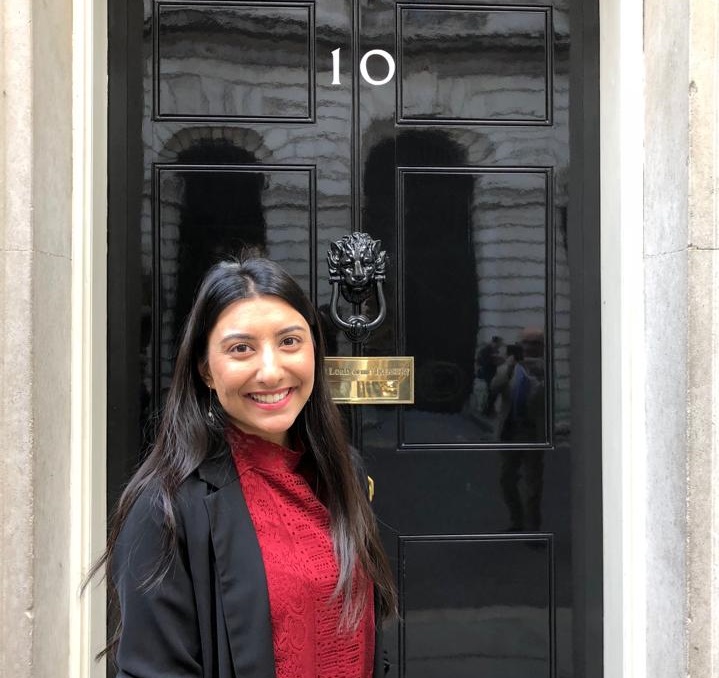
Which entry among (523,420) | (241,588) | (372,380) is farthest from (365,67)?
(241,588)

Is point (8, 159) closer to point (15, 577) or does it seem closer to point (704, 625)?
point (15, 577)

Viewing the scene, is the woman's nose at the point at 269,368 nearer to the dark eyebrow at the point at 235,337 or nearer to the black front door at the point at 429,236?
the dark eyebrow at the point at 235,337

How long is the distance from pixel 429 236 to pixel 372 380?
2.06 feet

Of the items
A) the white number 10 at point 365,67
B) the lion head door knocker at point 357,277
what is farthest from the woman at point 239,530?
the white number 10 at point 365,67

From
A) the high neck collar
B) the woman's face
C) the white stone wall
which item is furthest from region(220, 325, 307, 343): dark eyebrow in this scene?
the white stone wall

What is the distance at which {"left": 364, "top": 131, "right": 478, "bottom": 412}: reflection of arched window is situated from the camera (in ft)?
9.51

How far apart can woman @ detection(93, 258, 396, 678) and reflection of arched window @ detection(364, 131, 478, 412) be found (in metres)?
1.27

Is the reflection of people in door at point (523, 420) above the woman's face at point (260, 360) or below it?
below

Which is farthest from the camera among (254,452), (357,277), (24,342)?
(357,277)

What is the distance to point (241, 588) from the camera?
1.43m

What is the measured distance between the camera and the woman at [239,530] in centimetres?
140

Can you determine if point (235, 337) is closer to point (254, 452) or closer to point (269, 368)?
point (269, 368)

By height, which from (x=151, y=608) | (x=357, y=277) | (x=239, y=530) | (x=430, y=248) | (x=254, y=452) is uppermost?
(x=430, y=248)

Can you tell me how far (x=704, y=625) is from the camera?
243 cm
